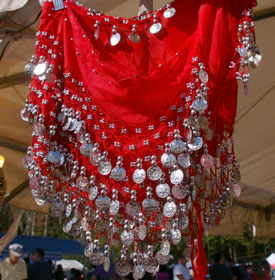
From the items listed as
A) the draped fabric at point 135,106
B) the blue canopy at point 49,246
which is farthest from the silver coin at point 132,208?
the blue canopy at point 49,246

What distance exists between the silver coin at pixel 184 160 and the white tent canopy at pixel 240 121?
0.95 metres

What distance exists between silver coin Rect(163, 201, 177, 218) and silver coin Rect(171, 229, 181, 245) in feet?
0.21

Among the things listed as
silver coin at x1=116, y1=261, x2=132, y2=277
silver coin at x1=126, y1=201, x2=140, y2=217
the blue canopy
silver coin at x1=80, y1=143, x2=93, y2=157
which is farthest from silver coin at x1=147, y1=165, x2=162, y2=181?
the blue canopy

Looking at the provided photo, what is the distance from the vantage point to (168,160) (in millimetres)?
1319

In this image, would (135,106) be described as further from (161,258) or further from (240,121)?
(240,121)

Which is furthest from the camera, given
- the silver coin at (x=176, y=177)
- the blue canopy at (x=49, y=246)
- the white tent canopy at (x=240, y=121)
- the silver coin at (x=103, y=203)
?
the blue canopy at (x=49, y=246)

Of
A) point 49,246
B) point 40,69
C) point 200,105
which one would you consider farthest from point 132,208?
point 49,246

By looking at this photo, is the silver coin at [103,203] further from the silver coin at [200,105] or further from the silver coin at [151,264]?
the silver coin at [200,105]

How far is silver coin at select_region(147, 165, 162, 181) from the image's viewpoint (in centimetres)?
134

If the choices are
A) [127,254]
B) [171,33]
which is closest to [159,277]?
[127,254]

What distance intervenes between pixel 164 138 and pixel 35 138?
48 centimetres

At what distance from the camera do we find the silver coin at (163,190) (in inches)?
52.2

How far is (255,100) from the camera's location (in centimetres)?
279

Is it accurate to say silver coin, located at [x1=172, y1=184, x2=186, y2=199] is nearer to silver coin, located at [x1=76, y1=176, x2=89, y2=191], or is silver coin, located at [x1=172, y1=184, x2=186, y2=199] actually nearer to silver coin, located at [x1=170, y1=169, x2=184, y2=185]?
silver coin, located at [x1=170, y1=169, x2=184, y2=185]
